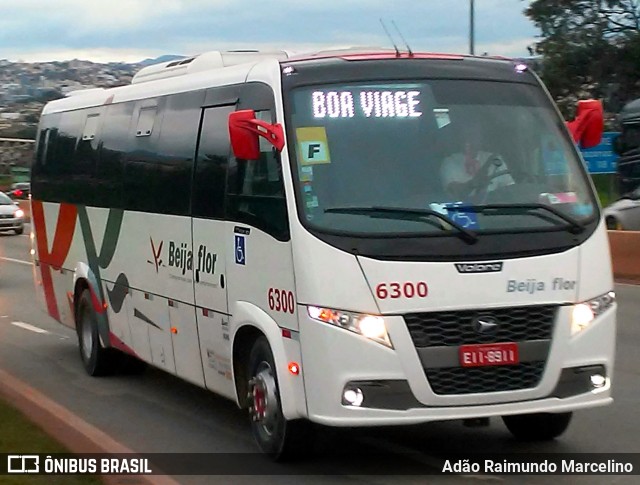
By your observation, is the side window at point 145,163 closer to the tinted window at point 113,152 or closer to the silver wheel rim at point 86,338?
the tinted window at point 113,152

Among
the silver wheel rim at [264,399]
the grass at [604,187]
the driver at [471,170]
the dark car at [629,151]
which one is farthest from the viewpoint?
the grass at [604,187]

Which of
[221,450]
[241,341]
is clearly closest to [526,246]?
[241,341]

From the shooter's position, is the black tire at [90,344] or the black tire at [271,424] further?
the black tire at [90,344]

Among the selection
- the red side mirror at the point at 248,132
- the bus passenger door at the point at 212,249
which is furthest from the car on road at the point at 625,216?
the red side mirror at the point at 248,132

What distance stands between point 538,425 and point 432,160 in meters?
2.03

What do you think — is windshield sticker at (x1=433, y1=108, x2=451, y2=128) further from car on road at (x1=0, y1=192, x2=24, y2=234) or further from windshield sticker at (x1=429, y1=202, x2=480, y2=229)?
car on road at (x1=0, y1=192, x2=24, y2=234)

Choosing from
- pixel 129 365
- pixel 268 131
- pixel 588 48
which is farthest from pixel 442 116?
pixel 588 48

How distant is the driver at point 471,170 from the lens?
8016 mm

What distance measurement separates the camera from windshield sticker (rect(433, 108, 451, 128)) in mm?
8312

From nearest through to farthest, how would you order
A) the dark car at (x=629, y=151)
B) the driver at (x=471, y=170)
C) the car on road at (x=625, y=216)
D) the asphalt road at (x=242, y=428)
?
the driver at (x=471, y=170), the asphalt road at (x=242, y=428), the car on road at (x=625, y=216), the dark car at (x=629, y=151)

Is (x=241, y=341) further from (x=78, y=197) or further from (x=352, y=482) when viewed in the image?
(x=78, y=197)

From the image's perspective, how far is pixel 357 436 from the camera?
9352 millimetres

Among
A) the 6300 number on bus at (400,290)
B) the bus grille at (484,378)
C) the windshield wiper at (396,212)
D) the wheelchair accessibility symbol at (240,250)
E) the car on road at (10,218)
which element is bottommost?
the car on road at (10,218)

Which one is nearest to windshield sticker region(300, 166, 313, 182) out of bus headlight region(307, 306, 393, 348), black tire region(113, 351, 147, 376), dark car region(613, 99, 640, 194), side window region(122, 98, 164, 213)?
bus headlight region(307, 306, 393, 348)
